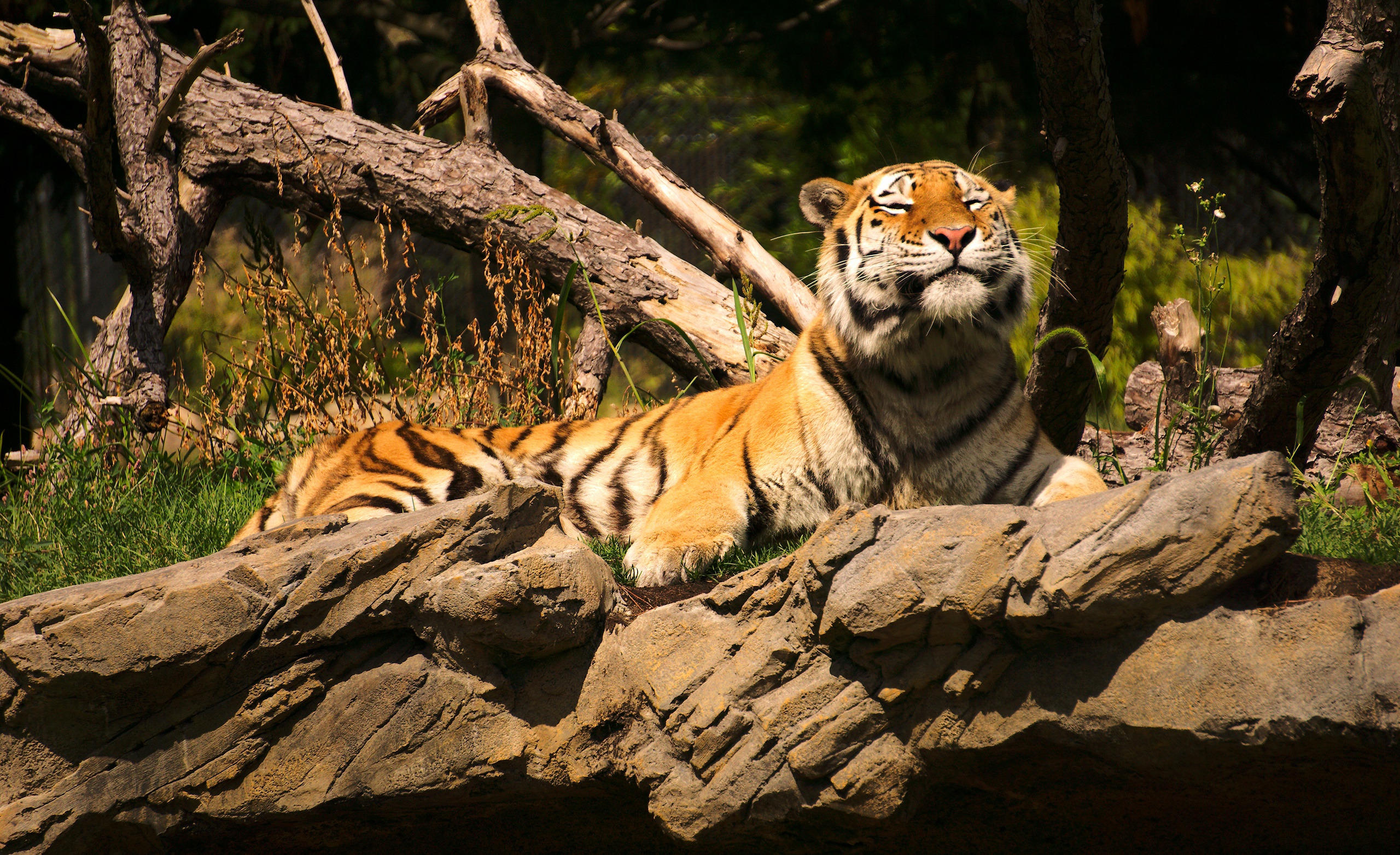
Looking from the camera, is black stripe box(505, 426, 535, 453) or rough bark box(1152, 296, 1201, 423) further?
rough bark box(1152, 296, 1201, 423)

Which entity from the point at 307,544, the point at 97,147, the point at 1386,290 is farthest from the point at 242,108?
the point at 1386,290

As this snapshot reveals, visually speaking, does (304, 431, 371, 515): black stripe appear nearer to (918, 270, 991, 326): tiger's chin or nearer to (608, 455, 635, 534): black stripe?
(608, 455, 635, 534): black stripe

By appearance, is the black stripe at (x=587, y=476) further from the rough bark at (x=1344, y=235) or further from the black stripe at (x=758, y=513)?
the rough bark at (x=1344, y=235)

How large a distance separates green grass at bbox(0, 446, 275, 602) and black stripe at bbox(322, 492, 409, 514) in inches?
20.6

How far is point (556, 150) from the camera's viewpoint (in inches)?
338

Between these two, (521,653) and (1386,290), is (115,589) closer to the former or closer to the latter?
(521,653)

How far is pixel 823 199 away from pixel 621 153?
1935 mm

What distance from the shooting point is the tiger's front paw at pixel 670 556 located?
9.00 ft

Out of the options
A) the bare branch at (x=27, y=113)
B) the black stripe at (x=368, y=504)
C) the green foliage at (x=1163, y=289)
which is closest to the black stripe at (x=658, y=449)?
the black stripe at (x=368, y=504)

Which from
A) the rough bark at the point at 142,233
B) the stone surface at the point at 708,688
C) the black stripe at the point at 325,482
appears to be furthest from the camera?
the rough bark at the point at 142,233

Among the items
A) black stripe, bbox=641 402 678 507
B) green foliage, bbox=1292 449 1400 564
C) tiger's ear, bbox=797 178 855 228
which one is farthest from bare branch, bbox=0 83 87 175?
green foliage, bbox=1292 449 1400 564

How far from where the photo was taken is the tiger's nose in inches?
108

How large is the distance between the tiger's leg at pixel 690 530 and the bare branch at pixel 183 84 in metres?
2.21

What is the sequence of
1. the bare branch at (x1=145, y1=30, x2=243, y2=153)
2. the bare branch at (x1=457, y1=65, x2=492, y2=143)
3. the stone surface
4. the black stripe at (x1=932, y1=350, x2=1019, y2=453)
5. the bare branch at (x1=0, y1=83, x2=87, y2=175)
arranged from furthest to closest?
the bare branch at (x1=457, y1=65, x2=492, y2=143) → the bare branch at (x1=0, y1=83, x2=87, y2=175) → the bare branch at (x1=145, y1=30, x2=243, y2=153) → the black stripe at (x1=932, y1=350, x2=1019, y2=453) → the stone surface
